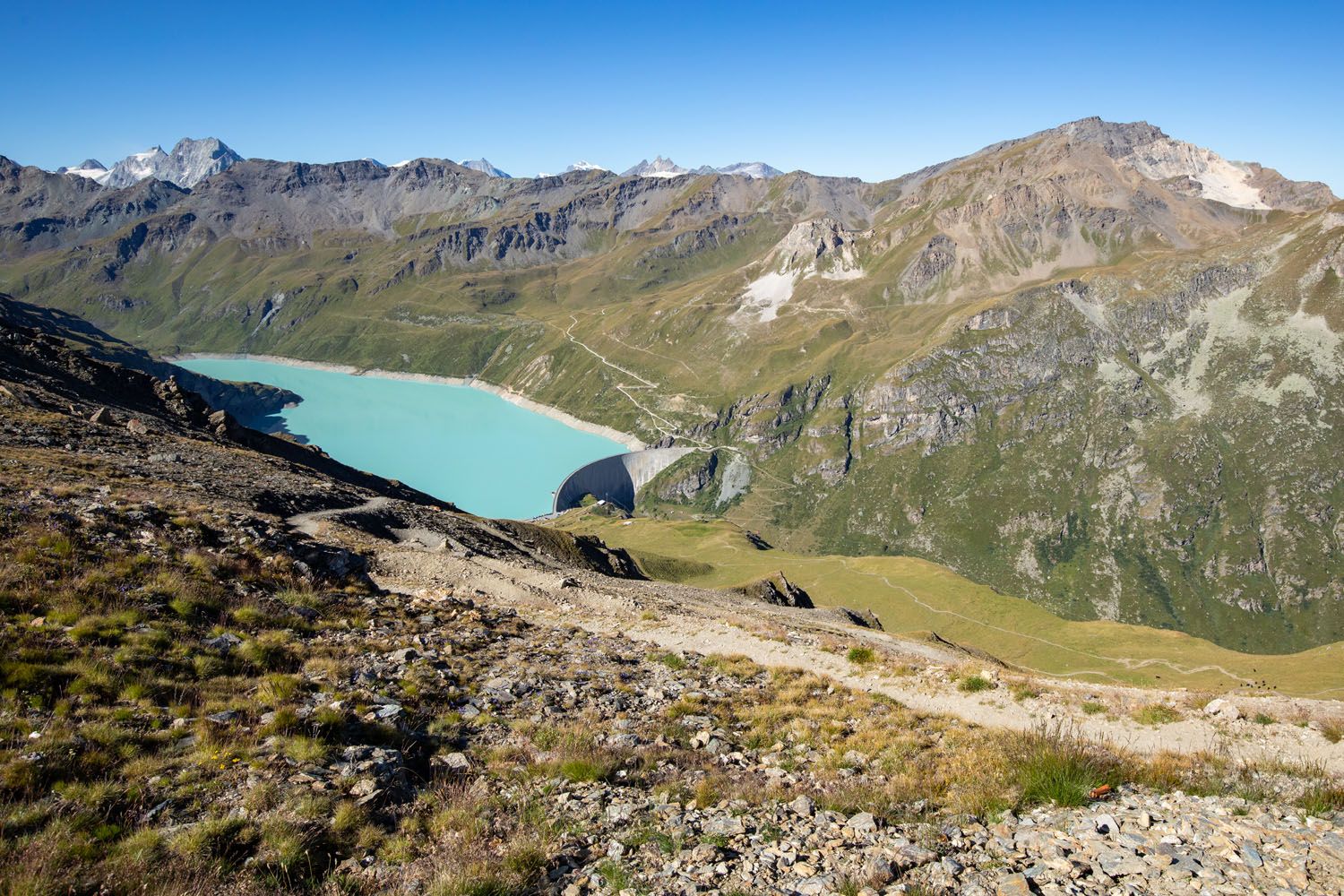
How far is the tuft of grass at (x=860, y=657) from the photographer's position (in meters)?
24.0

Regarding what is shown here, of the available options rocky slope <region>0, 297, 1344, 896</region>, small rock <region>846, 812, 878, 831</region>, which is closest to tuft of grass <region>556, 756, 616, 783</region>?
rocky slope <region>0, 297, 1344, 896</region>

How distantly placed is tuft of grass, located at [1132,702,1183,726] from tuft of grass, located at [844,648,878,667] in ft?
25.5

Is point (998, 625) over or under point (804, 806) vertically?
under

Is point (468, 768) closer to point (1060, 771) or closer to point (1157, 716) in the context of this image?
point (1060, 771)

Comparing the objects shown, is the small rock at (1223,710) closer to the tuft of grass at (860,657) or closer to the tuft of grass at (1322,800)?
the tuft of grass at (1322,800)

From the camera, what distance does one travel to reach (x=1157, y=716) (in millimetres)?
18688

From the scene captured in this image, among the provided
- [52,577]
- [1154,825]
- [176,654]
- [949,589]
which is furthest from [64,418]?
[949,589]

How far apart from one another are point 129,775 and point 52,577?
849 cm

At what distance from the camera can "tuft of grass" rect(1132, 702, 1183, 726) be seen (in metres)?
18.5

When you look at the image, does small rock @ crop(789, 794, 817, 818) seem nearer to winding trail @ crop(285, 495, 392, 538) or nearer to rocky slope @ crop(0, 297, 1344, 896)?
rocky slope @ crop(0, 297, 1344, 896)

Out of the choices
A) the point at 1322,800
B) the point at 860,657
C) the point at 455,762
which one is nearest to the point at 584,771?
the point at 455,762

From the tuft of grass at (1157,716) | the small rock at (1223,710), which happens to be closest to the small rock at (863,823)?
the tuft of grass at (1157,716)

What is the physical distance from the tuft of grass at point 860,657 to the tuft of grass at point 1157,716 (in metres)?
7.76

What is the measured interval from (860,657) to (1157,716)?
856 cm
